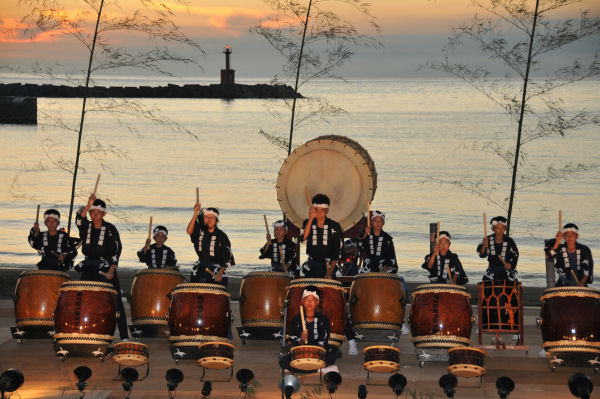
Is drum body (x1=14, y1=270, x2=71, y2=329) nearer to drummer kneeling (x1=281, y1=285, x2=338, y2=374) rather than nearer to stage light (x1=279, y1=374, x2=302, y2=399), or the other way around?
drummer kneeling (x1=281, y1=285, x2=338, y2=374)

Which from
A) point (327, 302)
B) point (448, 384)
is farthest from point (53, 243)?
point (448, 384)

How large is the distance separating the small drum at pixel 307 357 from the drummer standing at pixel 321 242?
5.81 ft

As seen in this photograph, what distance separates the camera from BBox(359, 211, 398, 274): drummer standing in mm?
12242

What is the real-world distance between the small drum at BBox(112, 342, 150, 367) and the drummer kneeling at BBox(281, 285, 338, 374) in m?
1.28

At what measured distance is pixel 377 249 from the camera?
40.2ft

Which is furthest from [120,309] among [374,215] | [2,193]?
[2,193]

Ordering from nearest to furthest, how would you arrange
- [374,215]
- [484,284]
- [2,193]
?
[484,284]
[374,215]
[2,193]

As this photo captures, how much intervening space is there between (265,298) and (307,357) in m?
2.15

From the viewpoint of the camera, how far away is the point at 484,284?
1136 centimetres

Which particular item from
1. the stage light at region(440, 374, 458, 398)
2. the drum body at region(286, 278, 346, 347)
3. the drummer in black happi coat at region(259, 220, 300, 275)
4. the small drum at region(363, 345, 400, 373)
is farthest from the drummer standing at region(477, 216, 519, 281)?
the stage light at region(440, 374, 458, 398)

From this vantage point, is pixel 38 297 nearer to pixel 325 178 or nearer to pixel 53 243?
pixel 53 243

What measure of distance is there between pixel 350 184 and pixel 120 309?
3.00 m

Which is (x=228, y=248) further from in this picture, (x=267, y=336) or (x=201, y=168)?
(x=201, y=168)

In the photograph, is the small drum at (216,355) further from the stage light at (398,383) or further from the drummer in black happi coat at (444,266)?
the drummer in black happi coat at (444,266)
